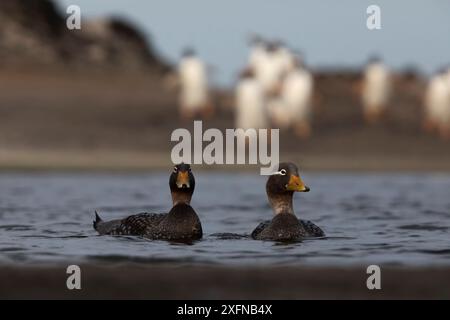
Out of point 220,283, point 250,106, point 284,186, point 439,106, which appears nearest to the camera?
point 220,283

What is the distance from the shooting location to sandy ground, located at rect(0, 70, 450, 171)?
27953 millimetres

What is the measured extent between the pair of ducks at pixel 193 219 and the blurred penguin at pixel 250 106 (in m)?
18.6

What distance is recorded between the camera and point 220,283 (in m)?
9.01

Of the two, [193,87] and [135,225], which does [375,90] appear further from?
[135,225]

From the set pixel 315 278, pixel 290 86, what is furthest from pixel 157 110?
pixel 315 278

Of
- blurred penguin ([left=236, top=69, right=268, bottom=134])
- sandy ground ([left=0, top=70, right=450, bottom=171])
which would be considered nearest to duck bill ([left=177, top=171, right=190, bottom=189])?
sandy ground ([left=0, top=70, right=450, bottom=171])

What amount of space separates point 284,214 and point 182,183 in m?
1.23

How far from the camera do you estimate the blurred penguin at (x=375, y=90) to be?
34.6m

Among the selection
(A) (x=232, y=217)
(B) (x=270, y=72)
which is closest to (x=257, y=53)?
(B) (x=270, y=72)

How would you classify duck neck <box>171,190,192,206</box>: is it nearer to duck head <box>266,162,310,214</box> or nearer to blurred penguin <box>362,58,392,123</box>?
duck head <box>266,162,310,214</box>

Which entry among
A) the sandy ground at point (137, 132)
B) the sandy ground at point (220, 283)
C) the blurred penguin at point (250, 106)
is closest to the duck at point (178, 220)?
the sandy ground at point (220, 283)

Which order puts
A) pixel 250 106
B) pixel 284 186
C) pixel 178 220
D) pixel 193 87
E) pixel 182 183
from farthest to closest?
pixel 193 87
pixel 250 106
pixel 284 186
pixel 178 220
pixel 182 183

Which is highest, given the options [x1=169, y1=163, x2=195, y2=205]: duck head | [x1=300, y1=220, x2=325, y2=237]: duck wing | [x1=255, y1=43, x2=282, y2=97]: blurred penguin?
[x1=255, y1=43, x2=282, y2=97]: blurred penguin

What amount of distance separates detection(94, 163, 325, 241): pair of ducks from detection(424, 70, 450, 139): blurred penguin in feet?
67.0
